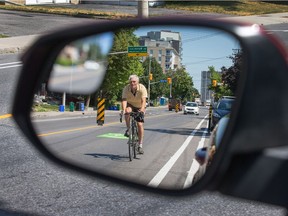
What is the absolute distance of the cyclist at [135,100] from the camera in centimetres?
186

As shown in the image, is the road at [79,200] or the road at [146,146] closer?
the road at [146,146]

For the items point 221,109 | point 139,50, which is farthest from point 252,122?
point 139,50

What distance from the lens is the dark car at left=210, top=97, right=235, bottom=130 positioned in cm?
134

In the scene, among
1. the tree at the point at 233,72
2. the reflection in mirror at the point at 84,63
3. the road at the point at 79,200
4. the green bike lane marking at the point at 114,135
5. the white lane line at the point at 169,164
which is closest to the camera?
the tree at the point at 233,72

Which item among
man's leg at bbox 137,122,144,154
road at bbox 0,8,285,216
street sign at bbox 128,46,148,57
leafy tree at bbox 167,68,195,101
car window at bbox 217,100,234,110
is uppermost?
street sign at bbox 128,46,148,57

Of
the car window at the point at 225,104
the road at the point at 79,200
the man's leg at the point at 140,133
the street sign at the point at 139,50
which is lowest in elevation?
the road at the point at 79,200

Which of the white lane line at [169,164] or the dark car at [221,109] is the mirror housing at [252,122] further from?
the white lane line at [169,164]

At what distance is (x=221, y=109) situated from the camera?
5.05 ft

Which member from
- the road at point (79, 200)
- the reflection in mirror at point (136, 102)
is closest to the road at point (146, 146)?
the reflection in mirror at point (136, 102)

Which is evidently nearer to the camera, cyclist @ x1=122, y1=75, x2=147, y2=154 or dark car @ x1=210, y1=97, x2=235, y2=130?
dark car @ x1=210, y1=97, x2=235, y2=130

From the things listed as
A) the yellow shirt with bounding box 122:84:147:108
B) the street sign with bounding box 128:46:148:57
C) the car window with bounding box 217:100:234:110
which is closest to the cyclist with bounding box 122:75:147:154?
the yellow shirt with bounding box 122:84:147:108

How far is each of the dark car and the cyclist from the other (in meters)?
0.32

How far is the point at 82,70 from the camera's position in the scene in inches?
75.9

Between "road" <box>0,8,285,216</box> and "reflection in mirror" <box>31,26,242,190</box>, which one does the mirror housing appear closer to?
"reflection in mirror" <box>31,26,242,190</box>
